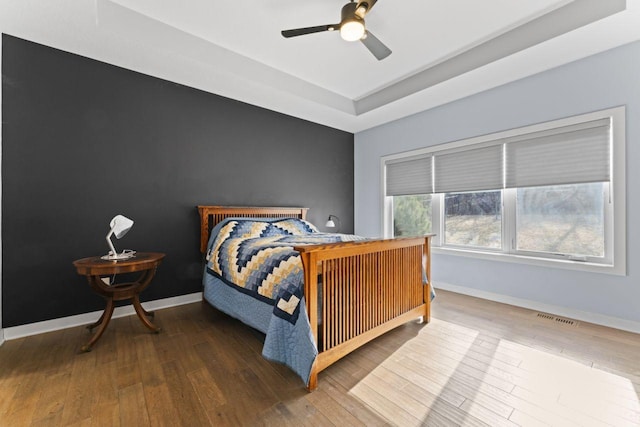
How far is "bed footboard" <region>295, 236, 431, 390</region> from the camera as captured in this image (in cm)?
169

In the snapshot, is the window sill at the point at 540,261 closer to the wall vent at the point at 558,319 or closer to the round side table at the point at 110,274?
the wall vent at the point at 558,319

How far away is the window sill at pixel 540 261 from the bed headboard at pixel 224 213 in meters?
2.25

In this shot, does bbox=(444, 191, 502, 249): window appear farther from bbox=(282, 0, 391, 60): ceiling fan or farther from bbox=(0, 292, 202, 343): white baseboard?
bbox=(0, 292, 202, 343): white baseboard

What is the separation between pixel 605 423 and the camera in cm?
135

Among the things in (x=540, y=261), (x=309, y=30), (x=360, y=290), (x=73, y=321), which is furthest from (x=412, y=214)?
(x=73, y=321)

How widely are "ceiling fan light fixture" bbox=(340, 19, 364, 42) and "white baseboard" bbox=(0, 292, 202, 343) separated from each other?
299 centimetres

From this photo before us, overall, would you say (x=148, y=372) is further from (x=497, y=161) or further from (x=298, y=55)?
(x=497, y=161)

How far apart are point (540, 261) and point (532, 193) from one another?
0.72 metres

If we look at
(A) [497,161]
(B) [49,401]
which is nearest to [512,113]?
(A) [497,161]

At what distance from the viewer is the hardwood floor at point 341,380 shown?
1403mm

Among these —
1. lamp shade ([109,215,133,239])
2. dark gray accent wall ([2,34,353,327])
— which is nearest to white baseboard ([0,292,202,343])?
dark gray accent wall ([2,34,353,327])

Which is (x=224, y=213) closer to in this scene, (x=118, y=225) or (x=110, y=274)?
(x=118, y=225)

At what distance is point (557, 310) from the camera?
2.74 metres

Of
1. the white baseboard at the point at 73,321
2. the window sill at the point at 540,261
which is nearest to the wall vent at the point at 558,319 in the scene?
the window sill at the point at 540,261
